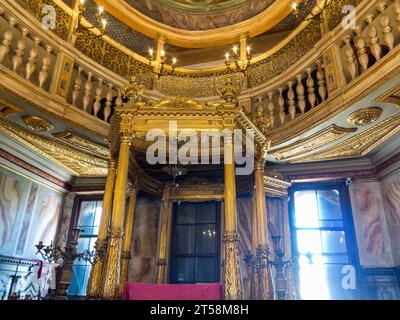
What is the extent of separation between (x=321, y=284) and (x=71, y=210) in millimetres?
5903

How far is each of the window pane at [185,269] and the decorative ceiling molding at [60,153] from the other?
2697mm

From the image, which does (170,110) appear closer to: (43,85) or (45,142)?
(43,85)

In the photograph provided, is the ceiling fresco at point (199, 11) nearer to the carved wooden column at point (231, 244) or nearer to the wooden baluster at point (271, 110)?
the wooden baluster at point (271, 110)

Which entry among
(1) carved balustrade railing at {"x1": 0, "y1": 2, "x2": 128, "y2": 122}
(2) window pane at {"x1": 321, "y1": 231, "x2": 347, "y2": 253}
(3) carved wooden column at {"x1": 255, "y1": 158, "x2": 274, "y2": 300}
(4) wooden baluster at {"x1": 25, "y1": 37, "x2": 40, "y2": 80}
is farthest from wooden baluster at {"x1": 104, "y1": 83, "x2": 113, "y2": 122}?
(2) window pane at {"x1": 321, "y1": 231, "x2": 347, "y2": 253}

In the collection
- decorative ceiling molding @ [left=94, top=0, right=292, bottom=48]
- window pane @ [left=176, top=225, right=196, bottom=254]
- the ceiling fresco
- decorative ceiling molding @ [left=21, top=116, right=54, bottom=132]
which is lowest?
window pane @ [left=176, top=225, right=196, bottom=254]

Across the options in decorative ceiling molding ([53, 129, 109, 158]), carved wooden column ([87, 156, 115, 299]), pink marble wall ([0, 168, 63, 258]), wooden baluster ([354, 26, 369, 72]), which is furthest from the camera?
pink marble wall ([0, 168, 63, 258])

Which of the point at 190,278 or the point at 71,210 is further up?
the point at 71,210

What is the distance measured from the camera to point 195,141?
188 inches

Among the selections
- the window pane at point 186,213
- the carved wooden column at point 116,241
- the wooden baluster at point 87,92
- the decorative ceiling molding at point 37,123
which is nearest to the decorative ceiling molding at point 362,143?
the window pane at point 186,213

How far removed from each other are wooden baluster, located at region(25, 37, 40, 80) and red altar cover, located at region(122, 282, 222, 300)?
11.0 feet

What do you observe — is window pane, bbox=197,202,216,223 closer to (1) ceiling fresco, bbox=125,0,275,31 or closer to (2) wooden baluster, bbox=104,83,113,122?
(2) wooden baluster, bbox=104,83,113,122

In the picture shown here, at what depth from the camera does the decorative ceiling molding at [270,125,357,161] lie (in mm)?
5195

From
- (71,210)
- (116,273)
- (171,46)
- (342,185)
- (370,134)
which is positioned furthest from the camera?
(171,46)

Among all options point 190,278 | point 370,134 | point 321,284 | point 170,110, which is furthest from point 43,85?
point 321,284
